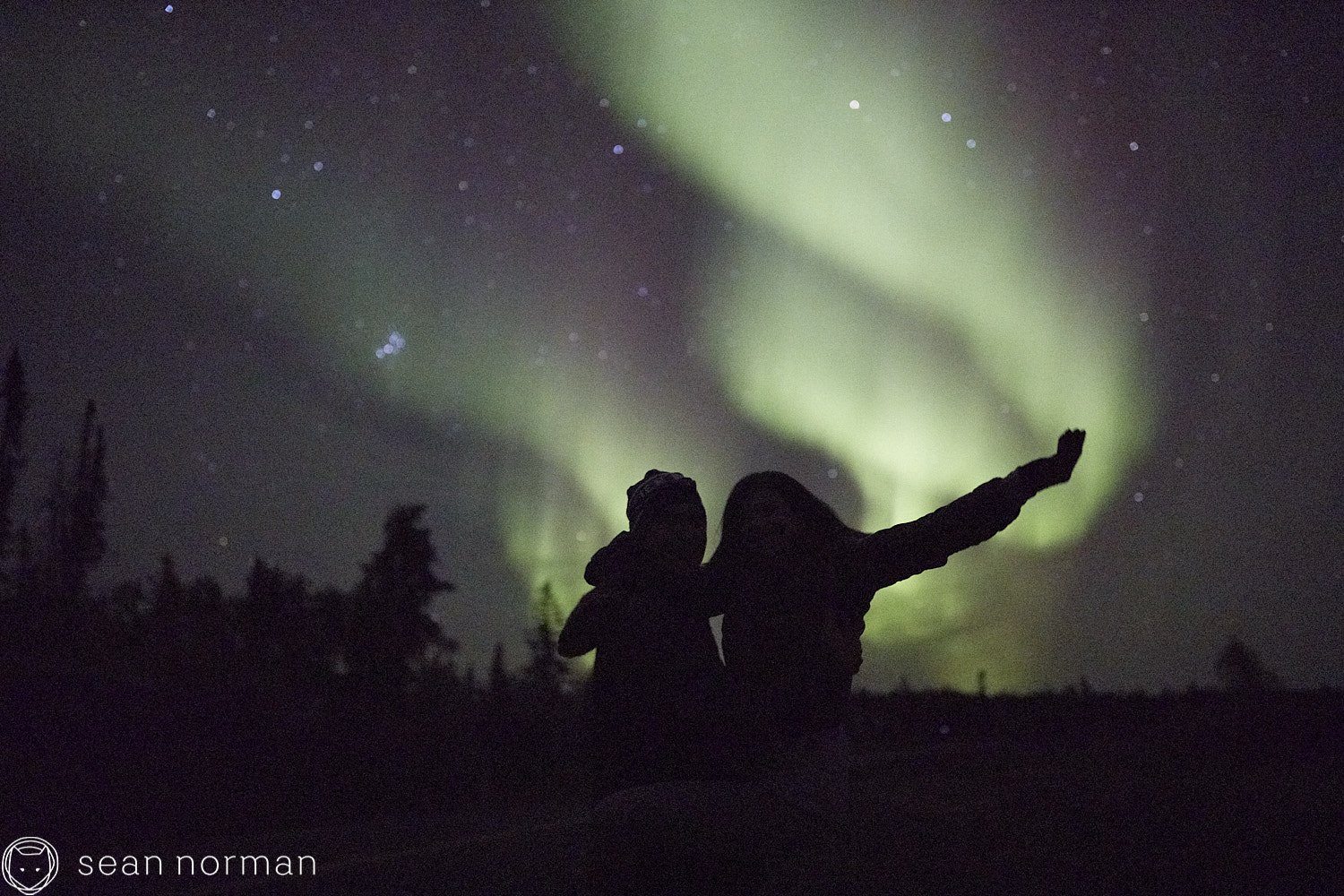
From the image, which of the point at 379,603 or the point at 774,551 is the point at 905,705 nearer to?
the point at 379,603

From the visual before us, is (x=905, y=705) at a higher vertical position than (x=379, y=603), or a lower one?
lower

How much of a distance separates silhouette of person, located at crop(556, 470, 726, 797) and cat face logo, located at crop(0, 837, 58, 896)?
9.16 m

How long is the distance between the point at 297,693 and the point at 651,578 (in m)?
41.0

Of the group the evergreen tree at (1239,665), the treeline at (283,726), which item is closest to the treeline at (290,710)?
the treeline at (283,726)

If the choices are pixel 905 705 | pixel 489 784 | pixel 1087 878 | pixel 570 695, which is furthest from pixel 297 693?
pixel 1087 878

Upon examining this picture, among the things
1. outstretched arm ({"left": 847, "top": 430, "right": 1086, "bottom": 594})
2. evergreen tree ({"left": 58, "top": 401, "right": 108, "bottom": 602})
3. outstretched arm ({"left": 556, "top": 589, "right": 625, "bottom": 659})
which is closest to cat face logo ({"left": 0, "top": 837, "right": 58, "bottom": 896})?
outstretched arm ({"left": 556, "top": 589, "right": 625, "bottom": 659})

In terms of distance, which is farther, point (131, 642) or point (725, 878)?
point (131, 642)

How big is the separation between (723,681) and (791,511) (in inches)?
23.0

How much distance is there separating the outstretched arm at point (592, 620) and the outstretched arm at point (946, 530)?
0.60m

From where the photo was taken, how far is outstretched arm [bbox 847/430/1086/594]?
99.4 inches

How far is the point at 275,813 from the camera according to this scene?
65.8 feet

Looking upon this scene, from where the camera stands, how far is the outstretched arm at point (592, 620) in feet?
7.41

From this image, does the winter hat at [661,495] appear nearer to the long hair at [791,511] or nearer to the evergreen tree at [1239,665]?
the long hair at [791,511]

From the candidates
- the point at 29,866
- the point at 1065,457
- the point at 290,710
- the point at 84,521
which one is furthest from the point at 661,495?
the point at 84,521
